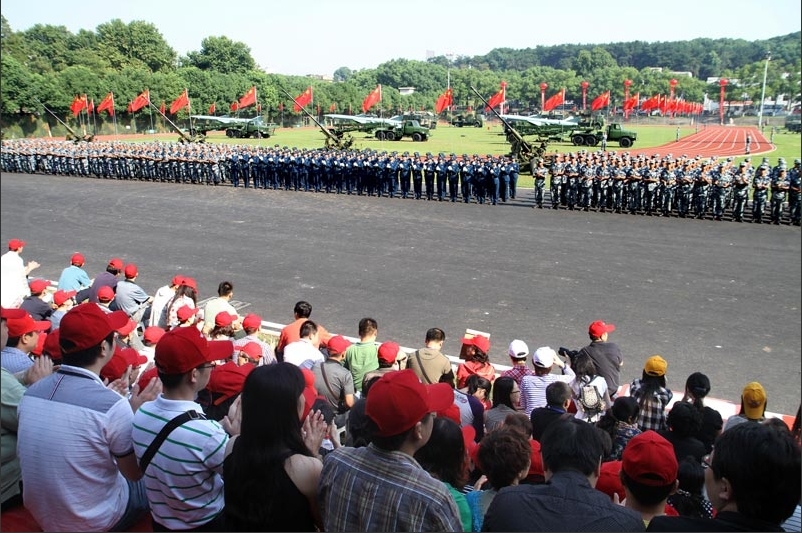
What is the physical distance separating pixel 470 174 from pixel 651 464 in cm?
1710

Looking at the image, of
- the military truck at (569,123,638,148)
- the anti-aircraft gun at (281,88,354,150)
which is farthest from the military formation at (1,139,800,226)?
the military truck at (569,123,638,148)

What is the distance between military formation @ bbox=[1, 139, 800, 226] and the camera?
15617 millimetres

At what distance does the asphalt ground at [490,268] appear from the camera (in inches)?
320

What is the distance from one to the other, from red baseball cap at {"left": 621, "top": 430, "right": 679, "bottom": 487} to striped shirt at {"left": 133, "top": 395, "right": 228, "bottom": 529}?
4.96 feet

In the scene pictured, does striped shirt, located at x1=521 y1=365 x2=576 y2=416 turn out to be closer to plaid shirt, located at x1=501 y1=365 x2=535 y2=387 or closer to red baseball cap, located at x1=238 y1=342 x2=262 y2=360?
plaid shirt, located at x1=501 y1=365 x2=535 y2=387

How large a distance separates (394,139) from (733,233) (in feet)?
105

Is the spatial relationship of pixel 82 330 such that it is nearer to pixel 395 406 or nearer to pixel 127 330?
pixel 395 406

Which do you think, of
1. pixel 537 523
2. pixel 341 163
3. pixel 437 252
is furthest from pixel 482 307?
pixel 341 163

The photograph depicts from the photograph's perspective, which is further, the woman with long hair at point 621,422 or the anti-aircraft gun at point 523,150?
the anti-aircraft gun at point 523,150

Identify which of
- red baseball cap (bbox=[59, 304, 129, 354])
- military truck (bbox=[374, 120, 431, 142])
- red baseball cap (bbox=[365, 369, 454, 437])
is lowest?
red baseball cap (bbox=[365, 369, 454, 437])

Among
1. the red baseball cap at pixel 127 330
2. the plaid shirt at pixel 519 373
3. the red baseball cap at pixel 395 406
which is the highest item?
the red baseball cap at pixel 395 406

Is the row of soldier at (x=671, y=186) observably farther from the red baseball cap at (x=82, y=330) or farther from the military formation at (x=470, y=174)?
the red baseball cap at (x=82, y=330)

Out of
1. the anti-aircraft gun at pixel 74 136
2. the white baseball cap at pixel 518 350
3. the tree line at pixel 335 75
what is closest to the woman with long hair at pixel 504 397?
the white baseball cap at pixel 518 350

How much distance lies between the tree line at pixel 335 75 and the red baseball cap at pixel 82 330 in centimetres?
128
